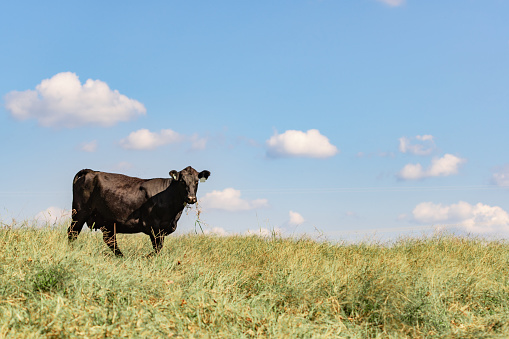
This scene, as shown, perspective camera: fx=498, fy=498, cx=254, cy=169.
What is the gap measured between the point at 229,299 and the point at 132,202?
4.78 metres

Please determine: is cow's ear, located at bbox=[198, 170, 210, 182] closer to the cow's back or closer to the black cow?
the black cow

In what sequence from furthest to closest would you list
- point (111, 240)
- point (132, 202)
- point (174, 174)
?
1. point (132, 202)
2. point (111, 240)
3. point (174, 174)

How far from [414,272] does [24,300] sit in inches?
232

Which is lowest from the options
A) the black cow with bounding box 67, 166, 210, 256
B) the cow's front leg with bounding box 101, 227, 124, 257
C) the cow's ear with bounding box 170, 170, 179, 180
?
the cow's front leg with bounding box 101, 227, 124, 257

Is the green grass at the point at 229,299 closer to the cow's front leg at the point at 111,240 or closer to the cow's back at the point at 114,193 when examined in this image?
the cow's front leg at the point at 111,240

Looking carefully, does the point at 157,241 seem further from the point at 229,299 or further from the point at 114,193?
the point at 229,299

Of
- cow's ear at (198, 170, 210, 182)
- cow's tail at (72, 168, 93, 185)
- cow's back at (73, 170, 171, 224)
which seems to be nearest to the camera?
cow's ear at (198, 170, 210, 182)

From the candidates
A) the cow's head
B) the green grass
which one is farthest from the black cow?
the green grass

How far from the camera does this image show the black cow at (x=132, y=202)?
10.4 meters

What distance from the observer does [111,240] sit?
34.6 feet

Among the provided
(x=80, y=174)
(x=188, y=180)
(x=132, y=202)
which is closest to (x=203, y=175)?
(x=188, y=180)

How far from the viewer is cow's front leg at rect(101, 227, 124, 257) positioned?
10055 mm

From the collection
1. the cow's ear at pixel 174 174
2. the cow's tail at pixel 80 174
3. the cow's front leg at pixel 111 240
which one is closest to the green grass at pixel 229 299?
the cow's front leg at pixel 111 240

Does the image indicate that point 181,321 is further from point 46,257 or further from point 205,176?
point 205,176
